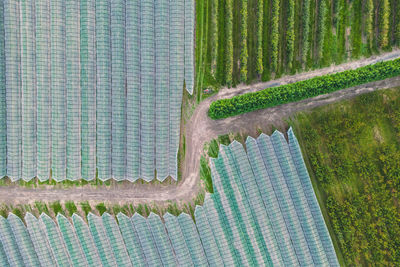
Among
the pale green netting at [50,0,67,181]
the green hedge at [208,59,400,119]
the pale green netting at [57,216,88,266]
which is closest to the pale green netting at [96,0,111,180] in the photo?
the pale green netting at [50,0,67,181]

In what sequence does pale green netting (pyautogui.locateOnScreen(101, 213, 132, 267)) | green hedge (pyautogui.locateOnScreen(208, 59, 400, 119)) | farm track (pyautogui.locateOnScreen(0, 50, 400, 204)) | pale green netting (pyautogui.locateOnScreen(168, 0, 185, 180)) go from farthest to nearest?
1. farm track (pyautogui.locateOnScreen(0, 50, 400, 204))
2. pale green netting (pyautogui.locateOnScreen(101, 213, 132, 267))
3. green hedge (pyautogui.locateOnScreen(208, 59, 400, 119))
4. pale green netting (pyautogui.locateOnScreen(168, 0, 185, 180))

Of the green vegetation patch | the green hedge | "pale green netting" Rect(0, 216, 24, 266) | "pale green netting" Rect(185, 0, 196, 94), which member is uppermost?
"pale green netting" Rect(185, 0, 196, 94)

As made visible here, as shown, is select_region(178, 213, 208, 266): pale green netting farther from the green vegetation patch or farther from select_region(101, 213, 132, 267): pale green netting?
the green vegetation patch

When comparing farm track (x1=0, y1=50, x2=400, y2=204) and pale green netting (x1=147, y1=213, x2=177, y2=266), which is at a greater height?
farm track (x1=0, y1=50, x2=400, y2=204)

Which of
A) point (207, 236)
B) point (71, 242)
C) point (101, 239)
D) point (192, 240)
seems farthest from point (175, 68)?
point (71, 242)

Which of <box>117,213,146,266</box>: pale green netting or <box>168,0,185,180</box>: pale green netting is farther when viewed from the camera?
<box>117,213,146,266</box>: pale green netting

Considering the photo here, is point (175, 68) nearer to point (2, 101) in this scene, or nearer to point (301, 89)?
point (301, 89)

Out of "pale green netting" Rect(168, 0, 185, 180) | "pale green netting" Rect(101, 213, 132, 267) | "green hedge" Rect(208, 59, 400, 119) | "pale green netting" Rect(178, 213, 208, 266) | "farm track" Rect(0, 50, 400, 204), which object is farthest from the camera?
"farm track" Rect(0, 50, 400, 204)

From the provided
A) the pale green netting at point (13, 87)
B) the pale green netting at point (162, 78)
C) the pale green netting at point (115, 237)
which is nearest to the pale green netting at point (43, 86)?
the pale green netting at point (13, 87)
